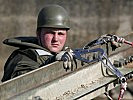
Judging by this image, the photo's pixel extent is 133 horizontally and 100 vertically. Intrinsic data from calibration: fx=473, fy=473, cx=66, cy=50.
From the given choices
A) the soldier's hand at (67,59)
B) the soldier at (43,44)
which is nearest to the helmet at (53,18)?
the soldier at (43,44)

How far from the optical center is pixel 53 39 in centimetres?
283

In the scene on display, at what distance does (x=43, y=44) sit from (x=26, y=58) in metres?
0.17

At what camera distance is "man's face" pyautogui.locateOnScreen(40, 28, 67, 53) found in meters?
2.83

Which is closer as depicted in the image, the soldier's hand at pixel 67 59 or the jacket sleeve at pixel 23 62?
the soldier's hand at pixel 67 59

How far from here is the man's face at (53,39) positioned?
2.83 metres

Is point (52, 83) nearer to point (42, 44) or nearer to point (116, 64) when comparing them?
point (116, 64)

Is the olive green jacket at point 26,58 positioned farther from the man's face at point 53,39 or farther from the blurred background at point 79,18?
the blurred background at point 79,18

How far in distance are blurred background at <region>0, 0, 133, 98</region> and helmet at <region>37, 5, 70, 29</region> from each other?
3286mm

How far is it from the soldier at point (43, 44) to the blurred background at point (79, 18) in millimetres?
3290

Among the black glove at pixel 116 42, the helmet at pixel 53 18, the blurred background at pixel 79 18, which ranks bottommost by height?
the blurred background at pixel 79 18

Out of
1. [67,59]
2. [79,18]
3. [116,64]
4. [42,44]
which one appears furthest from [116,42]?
[79,18]

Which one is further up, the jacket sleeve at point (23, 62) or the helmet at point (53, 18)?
the helmet at point (53, 18)

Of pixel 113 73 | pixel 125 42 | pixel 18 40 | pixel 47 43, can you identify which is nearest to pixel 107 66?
pixel 113 73

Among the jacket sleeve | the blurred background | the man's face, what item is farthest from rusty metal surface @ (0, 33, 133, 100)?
the blurred background
